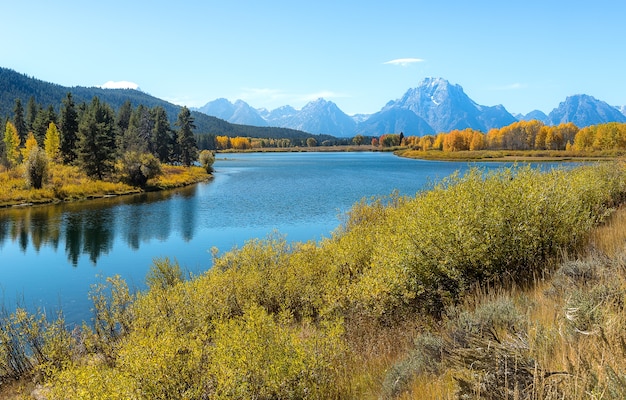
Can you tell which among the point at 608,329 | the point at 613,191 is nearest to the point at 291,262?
the point at 608,329

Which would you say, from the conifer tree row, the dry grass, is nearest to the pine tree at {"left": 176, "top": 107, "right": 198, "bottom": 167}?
the conifer tree row

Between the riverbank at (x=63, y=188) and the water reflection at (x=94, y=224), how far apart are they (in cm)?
299

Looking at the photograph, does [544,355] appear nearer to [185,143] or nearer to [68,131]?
[68,131]

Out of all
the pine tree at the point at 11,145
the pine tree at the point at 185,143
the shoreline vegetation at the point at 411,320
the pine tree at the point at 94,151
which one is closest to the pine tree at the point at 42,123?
the pine tree at the point at 11,145

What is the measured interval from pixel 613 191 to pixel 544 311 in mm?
16521

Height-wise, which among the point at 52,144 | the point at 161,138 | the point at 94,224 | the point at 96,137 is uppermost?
the point at 161,138

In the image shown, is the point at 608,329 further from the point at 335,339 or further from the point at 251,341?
the point at 251,341

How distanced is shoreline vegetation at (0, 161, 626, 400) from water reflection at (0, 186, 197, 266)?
1910cm

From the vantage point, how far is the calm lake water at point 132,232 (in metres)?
24.1

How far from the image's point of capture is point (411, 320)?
33.9 feet


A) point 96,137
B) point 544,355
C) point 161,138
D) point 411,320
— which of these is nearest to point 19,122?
point 161,138

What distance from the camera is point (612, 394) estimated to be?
3273mm

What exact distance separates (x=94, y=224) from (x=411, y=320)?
1526 inches

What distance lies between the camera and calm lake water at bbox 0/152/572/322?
2409cm
